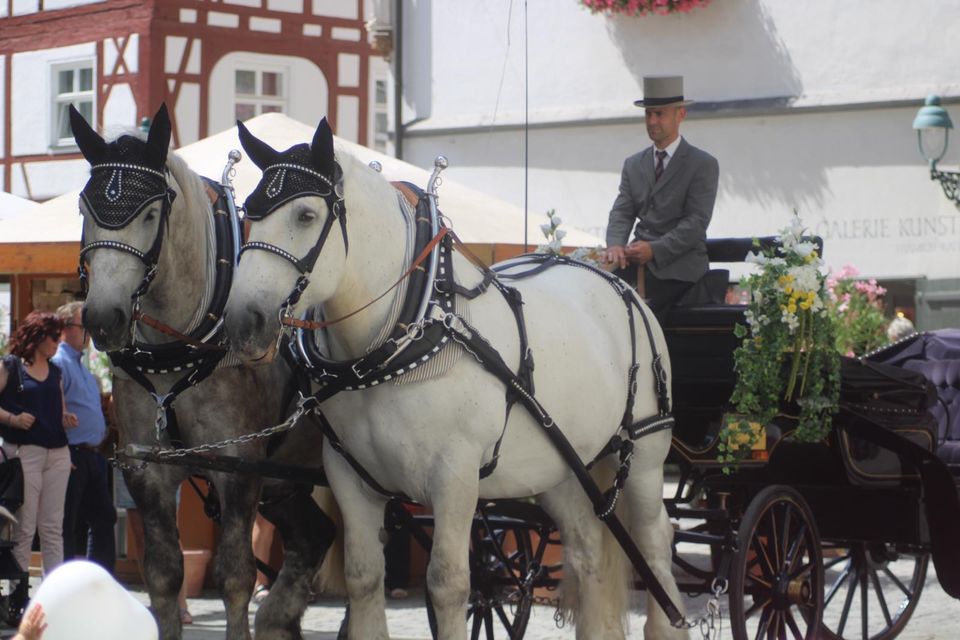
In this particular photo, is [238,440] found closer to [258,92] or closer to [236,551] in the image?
[236,551]

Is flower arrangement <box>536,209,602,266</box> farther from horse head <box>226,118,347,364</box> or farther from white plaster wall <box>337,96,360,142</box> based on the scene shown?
white plaster wall <box>337,96,360,142</box>

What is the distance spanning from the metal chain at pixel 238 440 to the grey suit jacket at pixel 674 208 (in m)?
1.92

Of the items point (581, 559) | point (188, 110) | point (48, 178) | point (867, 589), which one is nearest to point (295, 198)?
point (581, 559)

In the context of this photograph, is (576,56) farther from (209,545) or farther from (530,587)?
(530,587)

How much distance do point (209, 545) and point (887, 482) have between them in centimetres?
411

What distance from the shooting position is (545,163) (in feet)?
60.4

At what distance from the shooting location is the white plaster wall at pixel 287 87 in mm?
22781

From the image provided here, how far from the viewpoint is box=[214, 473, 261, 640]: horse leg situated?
490 centimetres

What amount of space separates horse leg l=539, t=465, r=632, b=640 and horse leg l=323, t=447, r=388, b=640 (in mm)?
875

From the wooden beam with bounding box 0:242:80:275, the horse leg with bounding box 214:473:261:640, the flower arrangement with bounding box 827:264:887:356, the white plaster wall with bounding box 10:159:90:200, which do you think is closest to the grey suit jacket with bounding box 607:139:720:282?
the horse leg with bounding box 214:473:261:640

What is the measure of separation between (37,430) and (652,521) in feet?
12.2

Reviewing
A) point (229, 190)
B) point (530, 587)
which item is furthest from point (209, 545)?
point (229, 190)

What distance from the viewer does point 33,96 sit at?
2361 centimetres

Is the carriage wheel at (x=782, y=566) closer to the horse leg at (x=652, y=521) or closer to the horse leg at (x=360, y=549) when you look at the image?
the horse leg at (x=652, y=521)
